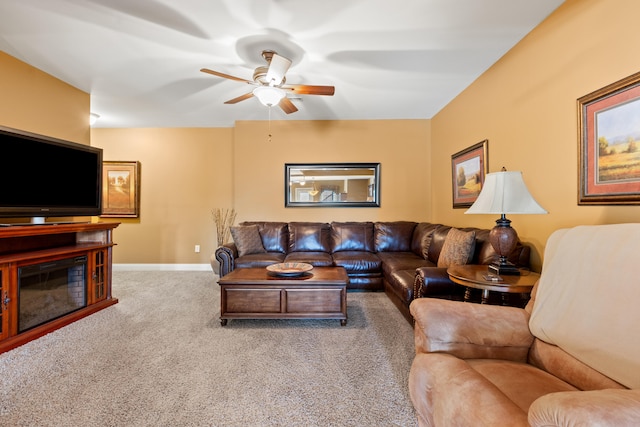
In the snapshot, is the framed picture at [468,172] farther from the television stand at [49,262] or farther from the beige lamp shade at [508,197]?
the television stand at [49,262]

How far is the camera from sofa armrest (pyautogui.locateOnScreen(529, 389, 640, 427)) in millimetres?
616

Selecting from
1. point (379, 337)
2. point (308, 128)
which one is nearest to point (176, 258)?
point (308, 128)

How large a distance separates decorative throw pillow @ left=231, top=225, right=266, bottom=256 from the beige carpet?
108 cm

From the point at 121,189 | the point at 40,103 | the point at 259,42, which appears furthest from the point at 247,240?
the point at 121,189

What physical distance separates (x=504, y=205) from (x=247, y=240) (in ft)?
10.1

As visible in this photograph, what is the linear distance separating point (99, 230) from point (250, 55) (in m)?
2.61

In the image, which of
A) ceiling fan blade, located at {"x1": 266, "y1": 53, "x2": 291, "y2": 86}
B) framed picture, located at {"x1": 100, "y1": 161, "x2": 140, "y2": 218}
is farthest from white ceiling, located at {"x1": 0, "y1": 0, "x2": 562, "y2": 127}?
framed picture, located at {"x1": 100, "y1": 161, "x2": 140, "y2": 218}

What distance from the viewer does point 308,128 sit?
4637 mm

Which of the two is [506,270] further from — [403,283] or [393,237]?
[393,237]

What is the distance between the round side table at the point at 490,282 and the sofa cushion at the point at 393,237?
194 cm

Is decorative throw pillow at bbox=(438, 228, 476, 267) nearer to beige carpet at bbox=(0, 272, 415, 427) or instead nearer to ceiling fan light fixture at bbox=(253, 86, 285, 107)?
beige carpet at bbox=(0, 272, 415, 427)

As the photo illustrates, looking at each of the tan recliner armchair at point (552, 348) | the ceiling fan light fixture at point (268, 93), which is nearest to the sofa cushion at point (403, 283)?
the tan recliner armchair at point (552, 348)

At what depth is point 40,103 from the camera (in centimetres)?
298

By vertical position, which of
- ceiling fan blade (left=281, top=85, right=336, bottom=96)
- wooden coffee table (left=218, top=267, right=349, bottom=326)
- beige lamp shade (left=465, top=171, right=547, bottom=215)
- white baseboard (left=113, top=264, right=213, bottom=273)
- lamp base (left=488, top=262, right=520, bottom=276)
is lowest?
white baseboard (left=113, top=264, right=213, bottom=273)
